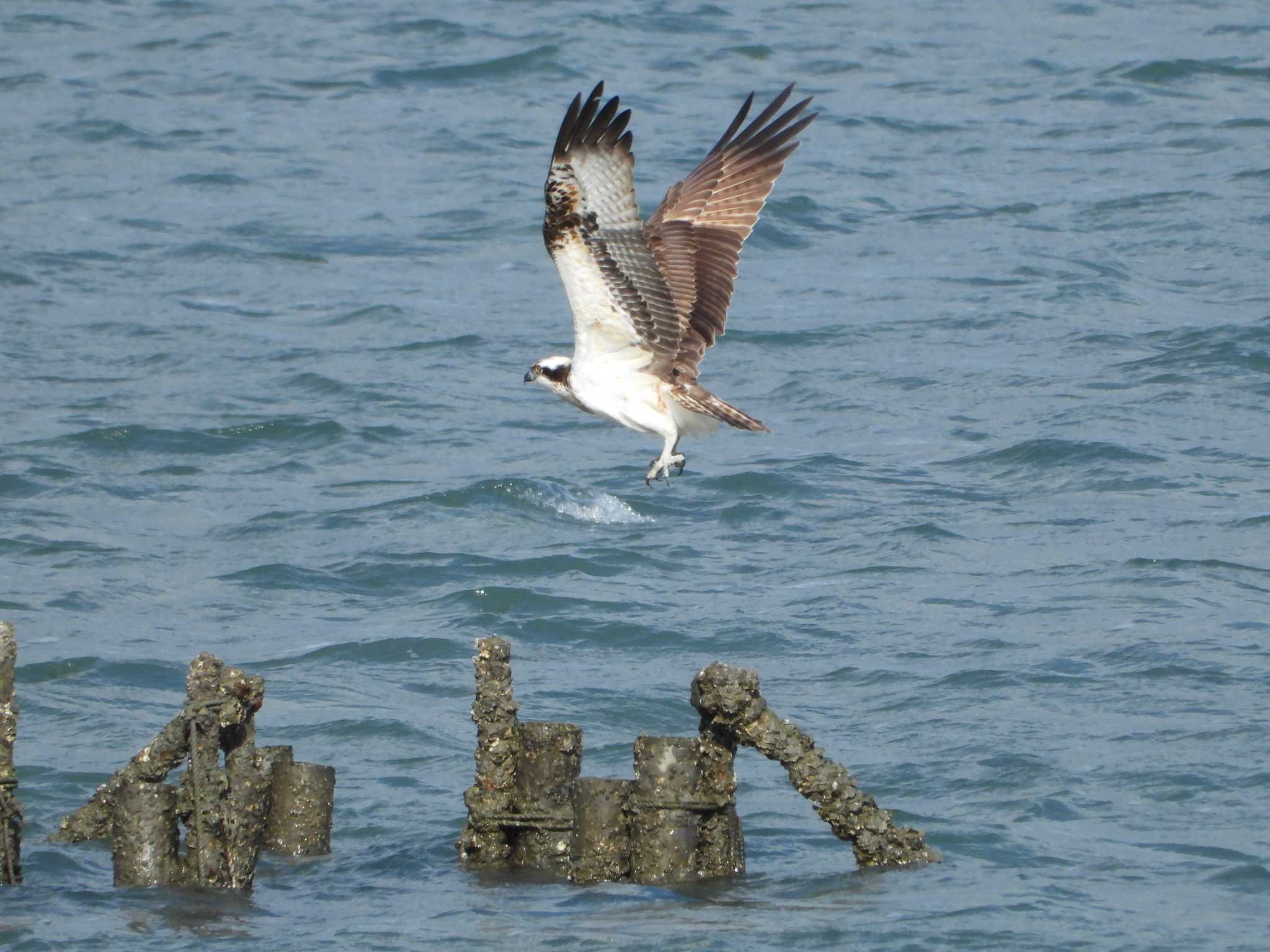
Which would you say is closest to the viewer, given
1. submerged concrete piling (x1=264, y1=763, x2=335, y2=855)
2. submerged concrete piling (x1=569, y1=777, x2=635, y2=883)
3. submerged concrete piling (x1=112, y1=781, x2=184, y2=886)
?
submerged concrete piling (x1=112, y1=781, x2=184, y2=886)

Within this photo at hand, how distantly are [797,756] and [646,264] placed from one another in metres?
3.20

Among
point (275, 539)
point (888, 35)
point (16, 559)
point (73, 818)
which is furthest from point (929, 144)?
point (73, 818)

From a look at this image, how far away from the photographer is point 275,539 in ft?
65.7

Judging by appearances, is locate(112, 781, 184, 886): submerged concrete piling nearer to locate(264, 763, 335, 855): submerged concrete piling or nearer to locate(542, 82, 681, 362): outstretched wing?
locate(264, 763, 335, 855): submerged concrete piling

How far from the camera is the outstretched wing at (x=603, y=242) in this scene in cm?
1191

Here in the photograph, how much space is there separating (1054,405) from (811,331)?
3481 mm

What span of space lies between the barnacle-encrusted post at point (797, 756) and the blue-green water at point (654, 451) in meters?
0.30

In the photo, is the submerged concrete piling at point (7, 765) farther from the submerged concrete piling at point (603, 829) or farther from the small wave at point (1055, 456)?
the small wave at point (1055, 456)

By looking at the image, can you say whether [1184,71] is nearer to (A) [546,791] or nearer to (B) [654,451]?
(B) [654,451]

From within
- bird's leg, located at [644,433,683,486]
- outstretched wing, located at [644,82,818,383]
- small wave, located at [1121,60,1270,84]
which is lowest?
bird's leg, located at [644,433,683,486]

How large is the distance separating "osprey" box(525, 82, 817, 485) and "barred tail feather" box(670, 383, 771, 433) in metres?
0.01

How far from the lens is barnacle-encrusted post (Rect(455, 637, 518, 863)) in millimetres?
11883

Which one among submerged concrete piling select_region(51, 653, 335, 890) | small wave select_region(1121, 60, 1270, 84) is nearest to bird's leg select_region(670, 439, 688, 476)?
submerged concrete piling select_region(51, 653, 335, 890)

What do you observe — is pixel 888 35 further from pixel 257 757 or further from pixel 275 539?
pixel 257 757
